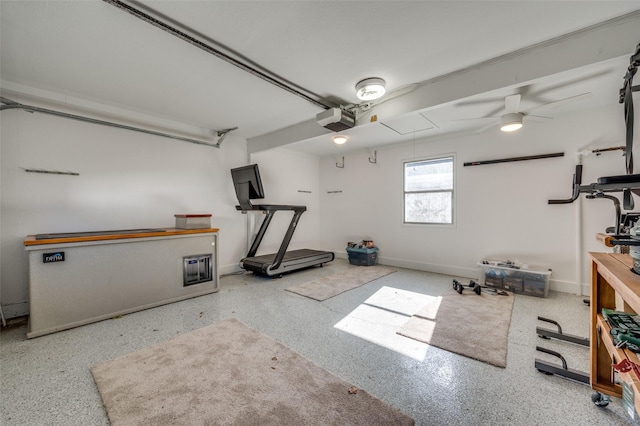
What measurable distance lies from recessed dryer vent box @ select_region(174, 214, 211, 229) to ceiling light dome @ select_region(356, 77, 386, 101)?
2.69m

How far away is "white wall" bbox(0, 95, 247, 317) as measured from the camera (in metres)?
2.81

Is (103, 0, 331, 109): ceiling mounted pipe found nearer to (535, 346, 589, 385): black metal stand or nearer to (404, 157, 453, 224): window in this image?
(404, 157, 453, 224): window

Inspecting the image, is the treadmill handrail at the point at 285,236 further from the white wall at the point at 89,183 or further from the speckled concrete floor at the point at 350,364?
the speckled concrete floor at the point at 350,364

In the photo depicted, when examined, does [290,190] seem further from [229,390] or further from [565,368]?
[565,368]

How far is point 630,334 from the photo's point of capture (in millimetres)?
1070

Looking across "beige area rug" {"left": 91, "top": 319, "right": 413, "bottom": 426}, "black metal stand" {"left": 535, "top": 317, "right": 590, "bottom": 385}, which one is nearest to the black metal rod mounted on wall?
"black metal stand" {"left": 535, "top": 317, "right": 590, "bottom": 385}

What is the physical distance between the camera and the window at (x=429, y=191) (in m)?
4.71

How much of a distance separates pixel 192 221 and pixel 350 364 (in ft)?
9.27

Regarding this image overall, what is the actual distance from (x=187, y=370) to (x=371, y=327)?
166 centimetres

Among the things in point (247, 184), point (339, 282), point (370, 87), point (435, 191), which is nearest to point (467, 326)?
point (339, 282)

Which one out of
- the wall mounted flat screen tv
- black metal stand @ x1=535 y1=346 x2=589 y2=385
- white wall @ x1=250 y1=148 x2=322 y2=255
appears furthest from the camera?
white wall @ x1=250 y1=148 x2=322 y2=255

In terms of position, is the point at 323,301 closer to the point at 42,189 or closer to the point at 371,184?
the point at 371,184

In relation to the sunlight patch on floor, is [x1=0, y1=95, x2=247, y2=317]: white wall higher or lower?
higher

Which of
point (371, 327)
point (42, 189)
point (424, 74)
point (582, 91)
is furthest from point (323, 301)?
point (582, 91)
